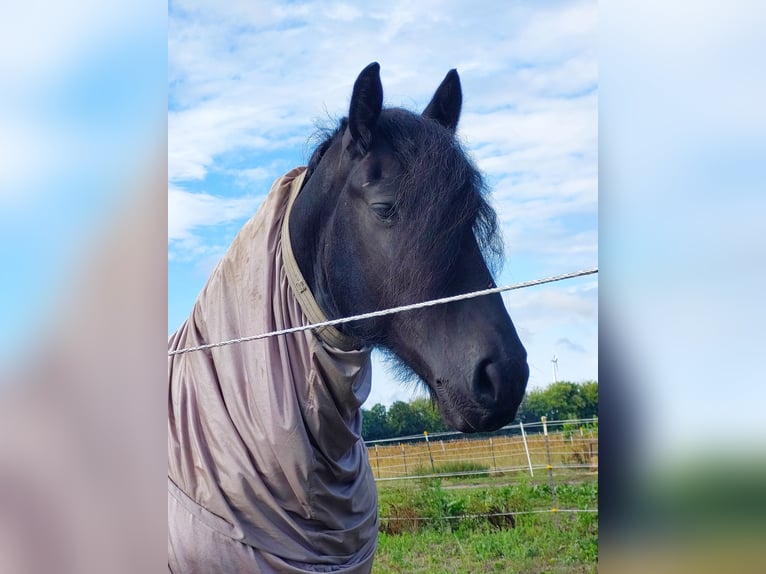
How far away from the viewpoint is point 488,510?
170cm

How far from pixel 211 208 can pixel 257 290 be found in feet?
2.03

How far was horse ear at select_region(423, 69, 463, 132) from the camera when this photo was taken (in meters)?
1.34

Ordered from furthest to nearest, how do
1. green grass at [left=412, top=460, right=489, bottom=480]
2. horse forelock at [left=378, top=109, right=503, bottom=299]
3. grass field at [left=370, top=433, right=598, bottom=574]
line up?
green grass at [left=412, top=460, right=489, bottom=480], grass field at [left=370, top=433, right=598, bottom=574], horse forelock at [left=378, top=109, right=503, bottom=299]

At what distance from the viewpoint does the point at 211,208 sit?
190 cm

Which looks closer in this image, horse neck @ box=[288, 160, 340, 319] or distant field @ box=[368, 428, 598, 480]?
horse neck @ box=[288, 160, 340, 319]

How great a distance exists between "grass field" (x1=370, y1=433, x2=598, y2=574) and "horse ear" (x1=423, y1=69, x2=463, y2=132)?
0.68 meters

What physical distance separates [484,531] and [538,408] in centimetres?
42

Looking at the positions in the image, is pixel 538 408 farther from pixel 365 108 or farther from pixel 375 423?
pixel 365 108

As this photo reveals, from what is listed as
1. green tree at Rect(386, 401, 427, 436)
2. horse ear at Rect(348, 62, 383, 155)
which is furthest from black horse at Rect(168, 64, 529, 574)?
green tree at Rect(386, 401, 427, 436)

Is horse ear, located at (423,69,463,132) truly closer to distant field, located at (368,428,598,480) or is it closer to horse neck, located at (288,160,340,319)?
horse neck, located at (288,160,340,319)

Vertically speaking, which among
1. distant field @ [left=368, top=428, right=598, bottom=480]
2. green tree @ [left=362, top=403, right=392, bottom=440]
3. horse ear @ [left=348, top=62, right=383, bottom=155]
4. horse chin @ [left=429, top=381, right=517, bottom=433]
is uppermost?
horse ear @ [left=348, top=62, right=383, bottom=155]
